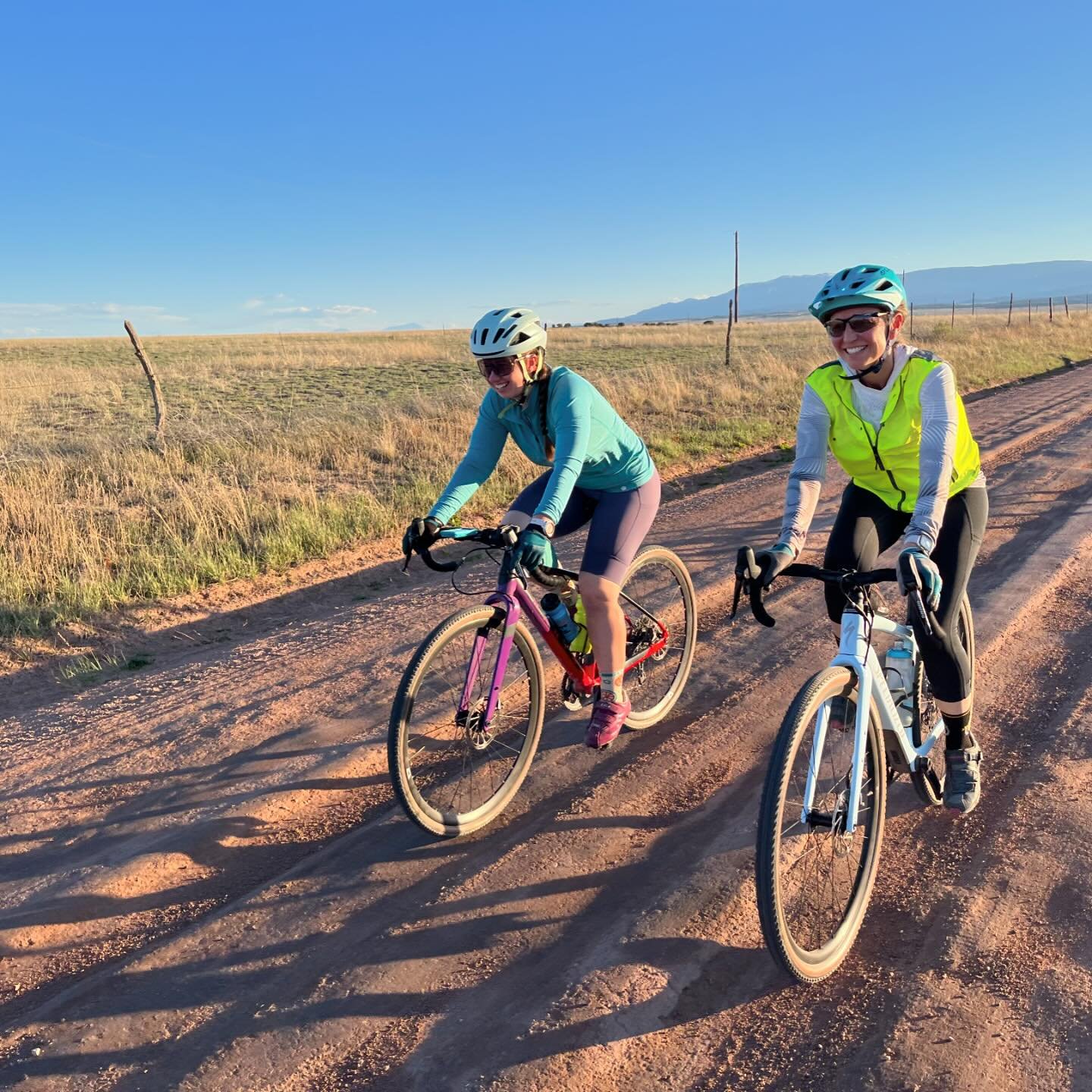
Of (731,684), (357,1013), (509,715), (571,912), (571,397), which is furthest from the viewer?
(731,684)

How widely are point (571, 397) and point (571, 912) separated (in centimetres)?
206

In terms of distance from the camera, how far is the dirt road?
232 cm

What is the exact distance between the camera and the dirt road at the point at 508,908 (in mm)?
2320

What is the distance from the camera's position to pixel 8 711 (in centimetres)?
511

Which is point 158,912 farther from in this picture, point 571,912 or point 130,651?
point 130,651

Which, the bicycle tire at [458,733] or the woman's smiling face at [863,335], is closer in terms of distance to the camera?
the woman's smiling face at [863,335]

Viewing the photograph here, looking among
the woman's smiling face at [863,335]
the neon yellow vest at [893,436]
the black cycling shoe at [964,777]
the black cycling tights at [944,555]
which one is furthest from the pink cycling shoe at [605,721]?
the woman's smiling face at [863,335]

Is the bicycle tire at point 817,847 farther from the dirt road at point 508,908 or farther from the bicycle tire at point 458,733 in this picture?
the bicycle tire at point 458,733

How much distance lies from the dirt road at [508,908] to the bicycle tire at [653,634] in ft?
0.45

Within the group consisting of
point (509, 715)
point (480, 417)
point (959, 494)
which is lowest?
point (509, 715)

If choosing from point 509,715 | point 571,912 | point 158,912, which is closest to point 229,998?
point 158,912

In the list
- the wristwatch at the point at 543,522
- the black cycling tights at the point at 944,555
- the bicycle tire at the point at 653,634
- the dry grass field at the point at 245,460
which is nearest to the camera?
the black cycling tights at the point at 944,555

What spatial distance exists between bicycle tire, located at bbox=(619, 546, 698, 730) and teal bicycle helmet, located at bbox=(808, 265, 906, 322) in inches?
72.0

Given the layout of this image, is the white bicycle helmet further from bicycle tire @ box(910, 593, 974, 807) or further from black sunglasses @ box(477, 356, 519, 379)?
bicycle tire @ box(910, 593, 974, 807)
